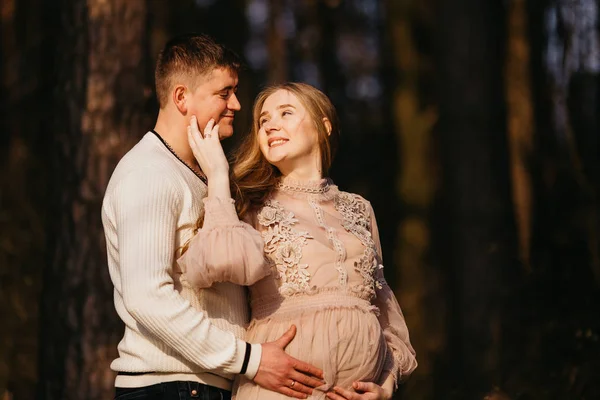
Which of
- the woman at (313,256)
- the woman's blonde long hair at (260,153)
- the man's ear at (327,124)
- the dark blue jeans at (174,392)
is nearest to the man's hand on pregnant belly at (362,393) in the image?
the woman at (313,256)

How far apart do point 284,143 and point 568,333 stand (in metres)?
4.42

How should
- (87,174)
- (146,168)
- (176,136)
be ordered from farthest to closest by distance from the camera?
1. (87,174)
2. (176,136)
3. (146,168)

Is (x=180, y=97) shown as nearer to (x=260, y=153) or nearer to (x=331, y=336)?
(x=260, y=153)

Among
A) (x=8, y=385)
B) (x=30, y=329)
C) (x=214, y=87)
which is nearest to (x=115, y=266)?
(x=214, y=87)

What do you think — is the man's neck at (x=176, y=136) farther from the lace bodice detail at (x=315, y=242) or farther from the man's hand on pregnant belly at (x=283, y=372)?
the man's hand on pregnant belly at (x=283, y=372)

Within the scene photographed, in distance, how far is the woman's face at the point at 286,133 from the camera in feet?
15.6

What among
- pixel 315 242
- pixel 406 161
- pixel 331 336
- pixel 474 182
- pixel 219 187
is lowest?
pixel 406 161

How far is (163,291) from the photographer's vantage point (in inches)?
161

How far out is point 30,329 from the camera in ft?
37.8

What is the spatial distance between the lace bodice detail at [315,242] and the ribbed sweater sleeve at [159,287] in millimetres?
422

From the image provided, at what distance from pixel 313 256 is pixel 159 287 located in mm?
737

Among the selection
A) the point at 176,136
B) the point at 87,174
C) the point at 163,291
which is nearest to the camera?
the point at 163,291

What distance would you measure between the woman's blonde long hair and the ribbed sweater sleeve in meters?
0.56

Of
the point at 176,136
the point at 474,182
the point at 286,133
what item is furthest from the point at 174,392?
the point at 474,182
